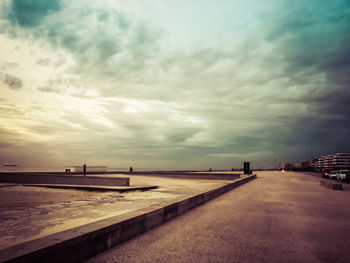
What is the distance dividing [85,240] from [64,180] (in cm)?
1984

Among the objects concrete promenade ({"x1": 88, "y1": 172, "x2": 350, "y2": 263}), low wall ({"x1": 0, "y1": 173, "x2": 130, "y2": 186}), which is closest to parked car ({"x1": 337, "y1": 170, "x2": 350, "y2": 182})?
low wall ({"x1": 0, "y1": 173, "x2": 130, "y2": 186})

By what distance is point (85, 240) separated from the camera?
4.12 metres

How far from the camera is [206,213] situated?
338 inches

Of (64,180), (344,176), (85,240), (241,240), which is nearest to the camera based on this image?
(85,240)

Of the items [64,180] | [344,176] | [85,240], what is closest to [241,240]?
[85,240]

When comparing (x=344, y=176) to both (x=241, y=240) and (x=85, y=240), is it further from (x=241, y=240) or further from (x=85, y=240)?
(x=85, y=240)

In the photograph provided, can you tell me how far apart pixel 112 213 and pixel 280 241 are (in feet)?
17.4

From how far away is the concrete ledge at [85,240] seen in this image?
326cm

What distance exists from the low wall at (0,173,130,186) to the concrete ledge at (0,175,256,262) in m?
14.3

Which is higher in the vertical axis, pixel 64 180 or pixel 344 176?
pixel 64 180

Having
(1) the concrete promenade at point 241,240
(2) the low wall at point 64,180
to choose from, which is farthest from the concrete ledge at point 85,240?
(2) the low wall at point 64,180

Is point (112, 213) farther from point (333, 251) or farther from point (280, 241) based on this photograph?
point (333, 251)

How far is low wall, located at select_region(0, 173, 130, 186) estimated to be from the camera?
2047 centimetres

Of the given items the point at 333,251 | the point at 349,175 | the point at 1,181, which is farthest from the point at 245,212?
the point at 349,175
